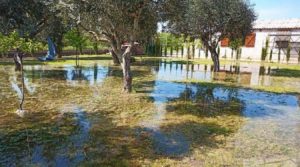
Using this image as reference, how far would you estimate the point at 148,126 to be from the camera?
12.5m

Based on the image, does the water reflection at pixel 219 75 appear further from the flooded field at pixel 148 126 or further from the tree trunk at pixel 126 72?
the tree trunk at pixel 126 72

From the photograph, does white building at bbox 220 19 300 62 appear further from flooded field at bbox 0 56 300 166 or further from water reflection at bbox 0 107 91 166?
water reflection at bbox 0 107 91 166

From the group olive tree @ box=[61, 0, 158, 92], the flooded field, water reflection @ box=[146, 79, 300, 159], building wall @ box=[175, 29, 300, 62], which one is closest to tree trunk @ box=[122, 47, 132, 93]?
olive tree @ box=[61, 0, 158, 92]

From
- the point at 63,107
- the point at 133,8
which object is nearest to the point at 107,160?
the point at 63,107

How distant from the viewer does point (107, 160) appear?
8.91 meters

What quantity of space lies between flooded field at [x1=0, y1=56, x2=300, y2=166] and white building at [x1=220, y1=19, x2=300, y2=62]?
116 ft

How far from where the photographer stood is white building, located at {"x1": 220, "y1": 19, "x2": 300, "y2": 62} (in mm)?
53344

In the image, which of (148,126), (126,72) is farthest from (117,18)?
(148,126)

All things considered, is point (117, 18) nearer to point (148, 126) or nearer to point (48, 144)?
point (148, 126)

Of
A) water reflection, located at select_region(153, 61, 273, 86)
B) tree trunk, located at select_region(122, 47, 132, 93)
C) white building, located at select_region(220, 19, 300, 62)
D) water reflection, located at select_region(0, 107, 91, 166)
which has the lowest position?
water reflection, located at select_region(0, 107, 91, 166)

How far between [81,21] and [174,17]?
5.46 m

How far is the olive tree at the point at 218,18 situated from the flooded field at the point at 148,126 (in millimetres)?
11082

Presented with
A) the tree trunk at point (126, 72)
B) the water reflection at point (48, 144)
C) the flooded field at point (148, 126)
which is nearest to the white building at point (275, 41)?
the flooded field at point (148, 126)

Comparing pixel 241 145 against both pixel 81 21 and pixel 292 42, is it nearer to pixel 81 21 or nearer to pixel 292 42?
pixel 81 21
